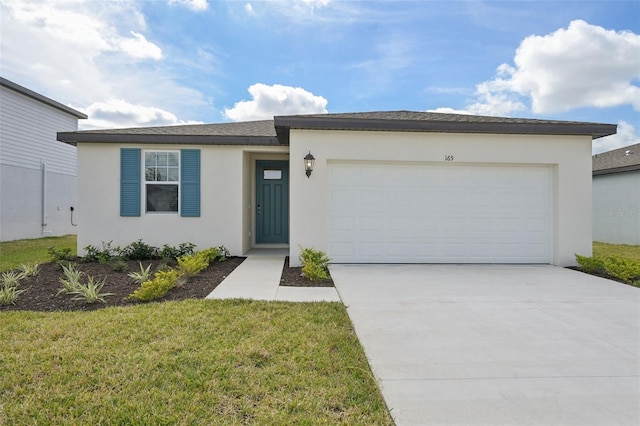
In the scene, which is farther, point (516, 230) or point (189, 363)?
point (516, 230)

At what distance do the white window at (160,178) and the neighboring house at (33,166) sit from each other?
A: 782cm

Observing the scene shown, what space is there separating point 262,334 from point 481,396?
201 centimetres

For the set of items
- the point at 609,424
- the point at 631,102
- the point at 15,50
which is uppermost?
the point at 15,50

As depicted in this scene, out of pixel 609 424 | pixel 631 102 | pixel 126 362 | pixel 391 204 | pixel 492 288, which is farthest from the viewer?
pixel 631 102

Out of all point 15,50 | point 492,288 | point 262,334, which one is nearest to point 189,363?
point 262,334

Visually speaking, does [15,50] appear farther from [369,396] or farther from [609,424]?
[609,424]

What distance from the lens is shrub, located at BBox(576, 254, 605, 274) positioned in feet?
22.8

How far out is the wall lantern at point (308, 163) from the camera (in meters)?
7.22

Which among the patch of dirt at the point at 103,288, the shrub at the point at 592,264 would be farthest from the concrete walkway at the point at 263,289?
the shrub at the point at 592,264

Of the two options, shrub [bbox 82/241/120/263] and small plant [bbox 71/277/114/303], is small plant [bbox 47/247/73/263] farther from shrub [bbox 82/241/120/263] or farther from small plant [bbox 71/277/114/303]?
small plant [bbox 71/277/114/303]

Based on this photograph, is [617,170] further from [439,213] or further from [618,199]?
[439,213]

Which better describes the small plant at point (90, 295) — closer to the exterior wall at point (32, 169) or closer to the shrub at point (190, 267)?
the shrub at point (190, 267)

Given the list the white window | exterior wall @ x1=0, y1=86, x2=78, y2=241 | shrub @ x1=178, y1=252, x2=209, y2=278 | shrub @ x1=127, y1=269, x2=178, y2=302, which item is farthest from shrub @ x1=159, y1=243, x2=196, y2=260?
exterior wall @ x1=0, y1=86, x2=78, y2=241

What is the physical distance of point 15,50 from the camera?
1082cm
